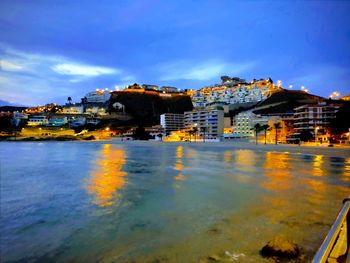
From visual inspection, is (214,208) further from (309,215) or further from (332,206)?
(332,206)

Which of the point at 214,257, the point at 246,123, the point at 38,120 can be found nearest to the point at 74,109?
the point at 38,120

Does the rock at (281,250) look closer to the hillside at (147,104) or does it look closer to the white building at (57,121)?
the hillside at (147,104)

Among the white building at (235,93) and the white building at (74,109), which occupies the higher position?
the white building at (235,93)

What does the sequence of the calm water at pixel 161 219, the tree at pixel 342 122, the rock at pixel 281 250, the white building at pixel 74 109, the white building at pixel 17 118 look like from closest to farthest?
the rock at pixel 281 250
the calm water at pixel 161 219
the tree at pixel 342 122
the white building at pixel 17 118
the white building at pixel 74 109

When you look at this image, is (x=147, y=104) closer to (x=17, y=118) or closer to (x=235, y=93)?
(x=235, y=93)

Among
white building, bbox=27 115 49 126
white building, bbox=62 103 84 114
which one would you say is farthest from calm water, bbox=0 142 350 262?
white building, bbox=62 103 84 114

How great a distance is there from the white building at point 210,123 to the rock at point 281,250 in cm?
9458

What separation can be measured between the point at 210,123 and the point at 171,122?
79.1 ft

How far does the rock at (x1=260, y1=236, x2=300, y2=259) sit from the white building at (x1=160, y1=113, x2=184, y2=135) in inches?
4513

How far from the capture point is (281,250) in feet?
20.2

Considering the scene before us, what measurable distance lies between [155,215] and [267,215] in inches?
157

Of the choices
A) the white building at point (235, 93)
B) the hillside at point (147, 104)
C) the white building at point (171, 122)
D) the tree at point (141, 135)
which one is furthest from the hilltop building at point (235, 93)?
the tree at point (141, 135)

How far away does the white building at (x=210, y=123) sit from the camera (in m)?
105

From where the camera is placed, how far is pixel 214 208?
35.8ft
